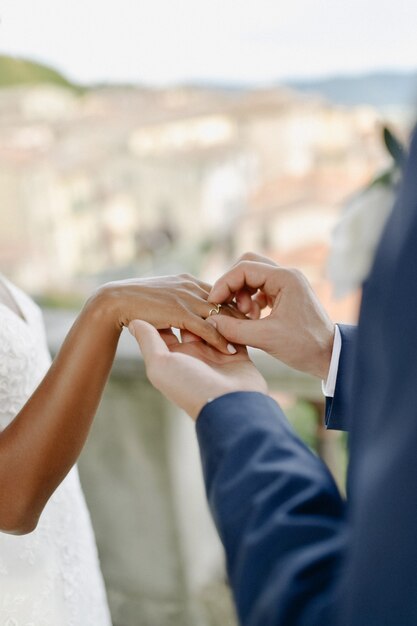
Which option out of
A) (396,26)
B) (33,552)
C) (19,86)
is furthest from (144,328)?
(19,86)

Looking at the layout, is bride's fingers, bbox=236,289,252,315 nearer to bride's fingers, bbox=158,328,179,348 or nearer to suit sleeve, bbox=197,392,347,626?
bride's fingers, bbox=158,328,179,348

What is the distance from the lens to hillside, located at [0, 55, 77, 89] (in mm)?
2023

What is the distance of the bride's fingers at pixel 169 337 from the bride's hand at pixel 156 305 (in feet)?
0.04

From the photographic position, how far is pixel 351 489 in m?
0.54

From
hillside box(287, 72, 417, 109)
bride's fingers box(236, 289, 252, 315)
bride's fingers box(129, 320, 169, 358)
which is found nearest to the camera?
bride's fingers box(129, 320, 169, 358)

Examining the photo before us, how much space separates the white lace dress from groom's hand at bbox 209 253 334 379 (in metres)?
0.31

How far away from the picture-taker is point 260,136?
2.26 m

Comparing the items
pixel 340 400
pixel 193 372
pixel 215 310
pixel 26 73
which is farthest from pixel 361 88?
pixel 193 372

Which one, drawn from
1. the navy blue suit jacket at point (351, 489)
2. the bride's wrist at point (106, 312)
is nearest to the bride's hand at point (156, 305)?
the bride's wrist at point (106, 312)

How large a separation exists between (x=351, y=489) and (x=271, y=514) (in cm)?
6

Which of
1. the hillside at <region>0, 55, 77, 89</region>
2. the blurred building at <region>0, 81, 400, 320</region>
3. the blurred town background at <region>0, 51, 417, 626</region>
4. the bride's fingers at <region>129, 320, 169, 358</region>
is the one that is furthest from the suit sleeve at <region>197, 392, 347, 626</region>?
the hillside at <region>0, 55, 77, 89</region>

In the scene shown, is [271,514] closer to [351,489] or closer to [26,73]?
[351,489]

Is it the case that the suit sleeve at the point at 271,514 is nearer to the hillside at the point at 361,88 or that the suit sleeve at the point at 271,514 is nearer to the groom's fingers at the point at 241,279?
the groom's fingers at the point at 241,279

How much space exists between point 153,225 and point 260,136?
1.51 ft
